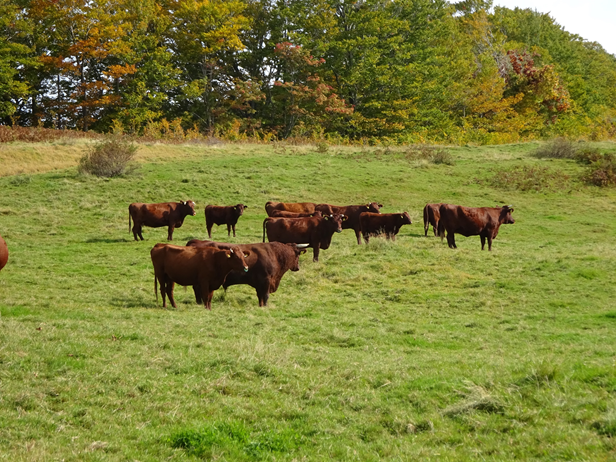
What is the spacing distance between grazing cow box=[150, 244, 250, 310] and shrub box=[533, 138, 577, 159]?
3043 cm

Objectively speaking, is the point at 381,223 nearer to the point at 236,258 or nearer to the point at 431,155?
the point at 236,258

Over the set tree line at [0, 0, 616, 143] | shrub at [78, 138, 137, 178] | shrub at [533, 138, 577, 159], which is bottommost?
shrub at [78, 138, 137, 178]

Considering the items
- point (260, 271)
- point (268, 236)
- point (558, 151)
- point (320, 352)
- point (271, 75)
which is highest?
point (271, 75)

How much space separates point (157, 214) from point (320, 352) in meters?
14.0

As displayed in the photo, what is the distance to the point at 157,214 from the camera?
73.1ft

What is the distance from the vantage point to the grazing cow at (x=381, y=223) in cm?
2148

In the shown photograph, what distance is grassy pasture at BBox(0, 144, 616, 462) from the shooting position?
6.06m

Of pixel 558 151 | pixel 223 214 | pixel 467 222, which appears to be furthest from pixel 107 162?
pixel 558 151

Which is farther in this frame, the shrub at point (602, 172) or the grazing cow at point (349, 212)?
the shrub at point (602, 172)

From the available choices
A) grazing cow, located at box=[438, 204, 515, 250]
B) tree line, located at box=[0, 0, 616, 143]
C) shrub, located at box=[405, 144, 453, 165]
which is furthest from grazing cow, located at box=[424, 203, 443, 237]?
tree line, located at box=[0, 0, 616, 143]

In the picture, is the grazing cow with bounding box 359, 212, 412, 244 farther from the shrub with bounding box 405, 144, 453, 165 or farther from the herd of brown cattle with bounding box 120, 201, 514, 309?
the shrub with bounding box 405, 144, 453, 165

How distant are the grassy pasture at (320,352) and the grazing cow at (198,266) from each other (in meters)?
0.52

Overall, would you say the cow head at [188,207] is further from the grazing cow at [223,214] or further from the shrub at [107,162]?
the shrub at [107,162]

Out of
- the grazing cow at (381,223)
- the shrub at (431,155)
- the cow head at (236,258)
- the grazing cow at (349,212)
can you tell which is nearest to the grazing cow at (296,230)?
the grazing cow at (381,223)
